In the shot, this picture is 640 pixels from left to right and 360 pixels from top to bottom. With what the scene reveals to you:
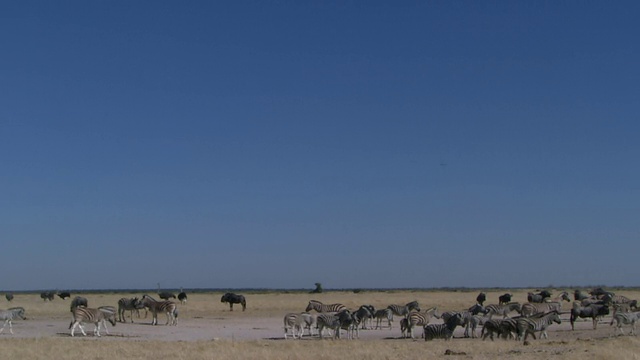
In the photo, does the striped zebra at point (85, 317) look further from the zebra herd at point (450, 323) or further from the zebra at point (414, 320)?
the zebra at point (414, 320)

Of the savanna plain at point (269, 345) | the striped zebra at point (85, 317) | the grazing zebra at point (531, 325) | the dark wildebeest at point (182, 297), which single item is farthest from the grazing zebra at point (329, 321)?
the dark wildebeest at point (182, 297)

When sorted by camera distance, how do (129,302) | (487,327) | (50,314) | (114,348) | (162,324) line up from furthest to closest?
(50,314) < (129,302) < (162,324) < (487,327) < (114,348)

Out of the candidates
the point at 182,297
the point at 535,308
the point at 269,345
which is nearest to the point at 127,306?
the point at 269,345

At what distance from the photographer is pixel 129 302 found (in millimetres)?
45688

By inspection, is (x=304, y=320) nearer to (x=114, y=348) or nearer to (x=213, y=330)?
(x=213, y=330)

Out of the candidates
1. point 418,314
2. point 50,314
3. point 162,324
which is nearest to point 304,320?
point 418,314

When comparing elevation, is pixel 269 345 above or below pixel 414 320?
below

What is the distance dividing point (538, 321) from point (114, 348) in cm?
1705

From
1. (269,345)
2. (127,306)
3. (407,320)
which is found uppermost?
(127,306)

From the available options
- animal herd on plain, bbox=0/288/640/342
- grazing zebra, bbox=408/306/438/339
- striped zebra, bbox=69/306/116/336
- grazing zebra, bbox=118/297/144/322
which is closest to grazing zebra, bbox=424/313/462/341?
animal herd on plain, bbox=0/288/640/342

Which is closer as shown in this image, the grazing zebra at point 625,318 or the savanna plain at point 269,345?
the savanna plain at point 269,345

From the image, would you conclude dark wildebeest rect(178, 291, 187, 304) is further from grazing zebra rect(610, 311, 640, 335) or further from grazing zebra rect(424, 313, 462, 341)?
grazing zebra rect(610, 311, 640, 335)

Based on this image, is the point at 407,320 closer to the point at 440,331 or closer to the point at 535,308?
the point at 440,331

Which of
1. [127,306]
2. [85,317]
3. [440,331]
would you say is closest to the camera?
[440,331]
